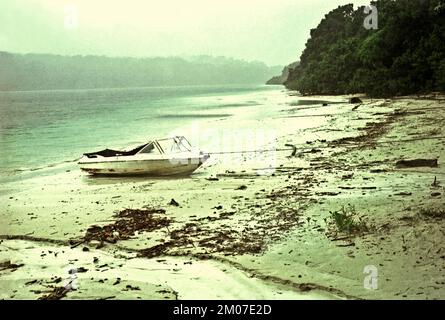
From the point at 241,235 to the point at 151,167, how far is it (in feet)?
25.4

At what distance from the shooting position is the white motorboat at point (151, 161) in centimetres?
1447

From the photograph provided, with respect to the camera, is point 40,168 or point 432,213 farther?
point 40,168

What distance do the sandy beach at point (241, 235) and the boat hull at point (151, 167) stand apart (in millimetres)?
537

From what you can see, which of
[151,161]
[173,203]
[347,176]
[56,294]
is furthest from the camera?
[151,161]

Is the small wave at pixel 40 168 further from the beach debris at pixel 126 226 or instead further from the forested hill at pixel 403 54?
the forested hill at pixel 403 54

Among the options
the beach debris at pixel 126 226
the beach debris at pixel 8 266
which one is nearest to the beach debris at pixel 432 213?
the beach debris at pixel 126 226

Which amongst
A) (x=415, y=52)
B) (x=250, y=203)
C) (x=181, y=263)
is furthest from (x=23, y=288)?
(x=415, y=52)

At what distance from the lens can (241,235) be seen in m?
7.56

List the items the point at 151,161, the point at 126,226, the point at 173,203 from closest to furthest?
the point at 126,226, the point at 173,203, the point at 151,161

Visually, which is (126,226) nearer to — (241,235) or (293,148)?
(241,235)

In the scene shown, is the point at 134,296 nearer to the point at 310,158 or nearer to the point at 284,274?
the point at 284,274

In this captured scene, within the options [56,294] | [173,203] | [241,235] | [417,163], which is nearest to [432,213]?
[241,235]

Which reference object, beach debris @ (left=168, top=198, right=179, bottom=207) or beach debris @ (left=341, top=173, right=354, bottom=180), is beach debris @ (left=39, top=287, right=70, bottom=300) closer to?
beach debris @ (left=168, top=198, right=179, bottom=207)
